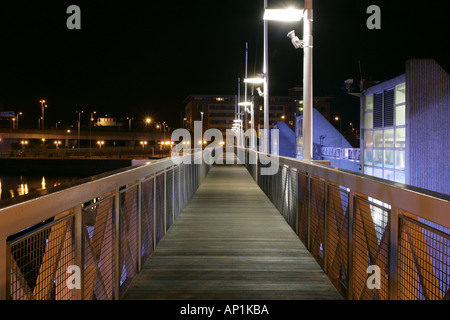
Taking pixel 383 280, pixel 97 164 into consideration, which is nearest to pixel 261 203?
pixel 383 280

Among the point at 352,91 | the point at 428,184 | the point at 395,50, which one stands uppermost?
the point at 395,50

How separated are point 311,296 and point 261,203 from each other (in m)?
6.63

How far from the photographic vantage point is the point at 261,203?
10.7m

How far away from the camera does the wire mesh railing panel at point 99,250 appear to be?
312 cm

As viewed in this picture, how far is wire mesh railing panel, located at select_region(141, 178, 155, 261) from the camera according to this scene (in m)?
5.15

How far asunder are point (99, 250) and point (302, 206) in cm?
369

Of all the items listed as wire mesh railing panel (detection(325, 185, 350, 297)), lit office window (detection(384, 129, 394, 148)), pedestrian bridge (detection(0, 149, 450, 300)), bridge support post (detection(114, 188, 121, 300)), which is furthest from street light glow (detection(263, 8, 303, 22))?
lit office window (detection(384, 129, 394, 148))

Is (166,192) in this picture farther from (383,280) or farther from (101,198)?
(383,280)

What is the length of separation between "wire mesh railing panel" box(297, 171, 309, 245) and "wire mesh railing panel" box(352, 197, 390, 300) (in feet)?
7.10

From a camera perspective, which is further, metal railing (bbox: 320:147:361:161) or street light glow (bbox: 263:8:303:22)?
metal railing (bbox: 320:147:361:161)

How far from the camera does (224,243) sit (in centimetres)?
632

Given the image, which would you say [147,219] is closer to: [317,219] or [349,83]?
[317,219]

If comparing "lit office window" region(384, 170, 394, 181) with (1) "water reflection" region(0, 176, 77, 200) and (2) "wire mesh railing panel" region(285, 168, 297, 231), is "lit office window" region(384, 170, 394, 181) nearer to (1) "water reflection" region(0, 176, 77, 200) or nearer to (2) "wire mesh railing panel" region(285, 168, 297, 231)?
(2) "wire mesh railing panel" region(285, 168, 297, 231)
